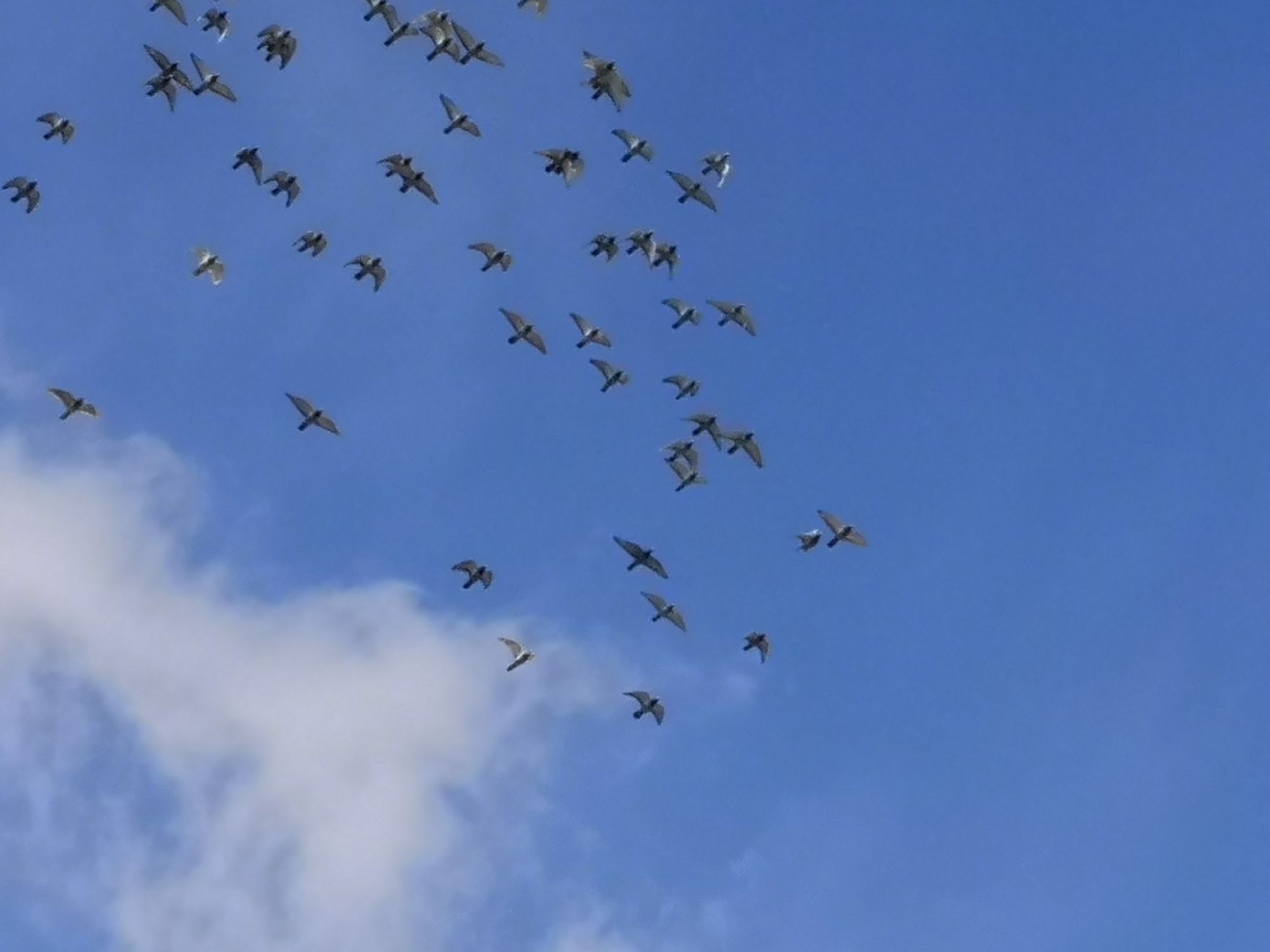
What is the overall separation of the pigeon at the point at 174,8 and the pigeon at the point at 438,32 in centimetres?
1328

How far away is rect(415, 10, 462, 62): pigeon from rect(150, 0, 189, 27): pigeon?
1328cm

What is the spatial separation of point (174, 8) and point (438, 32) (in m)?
14.9

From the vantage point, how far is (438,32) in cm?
11862

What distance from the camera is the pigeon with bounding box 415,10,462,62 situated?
118m

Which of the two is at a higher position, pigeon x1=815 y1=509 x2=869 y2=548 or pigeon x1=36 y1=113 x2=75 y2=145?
pigeon x1=36 y1=113 x2=75 y2=145

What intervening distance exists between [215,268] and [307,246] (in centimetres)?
652

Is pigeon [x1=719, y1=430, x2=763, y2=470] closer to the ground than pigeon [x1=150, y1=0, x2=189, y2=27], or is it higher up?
closer to the ground

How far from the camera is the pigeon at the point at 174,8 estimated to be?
118000mm

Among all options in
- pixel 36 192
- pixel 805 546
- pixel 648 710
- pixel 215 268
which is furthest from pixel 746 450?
pixel 36 192

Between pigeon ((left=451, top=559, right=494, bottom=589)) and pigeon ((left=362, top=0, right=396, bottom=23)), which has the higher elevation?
pigeon ((left=362, top=0, right=396, bottom=23))

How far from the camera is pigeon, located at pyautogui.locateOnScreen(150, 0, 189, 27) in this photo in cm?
11800

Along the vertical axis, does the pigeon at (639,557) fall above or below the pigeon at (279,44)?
below

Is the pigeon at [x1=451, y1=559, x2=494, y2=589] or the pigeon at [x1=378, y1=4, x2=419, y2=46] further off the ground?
the pigeon at [x1=378, y1=4, x2=419, y2=46]

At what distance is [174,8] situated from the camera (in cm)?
11838
